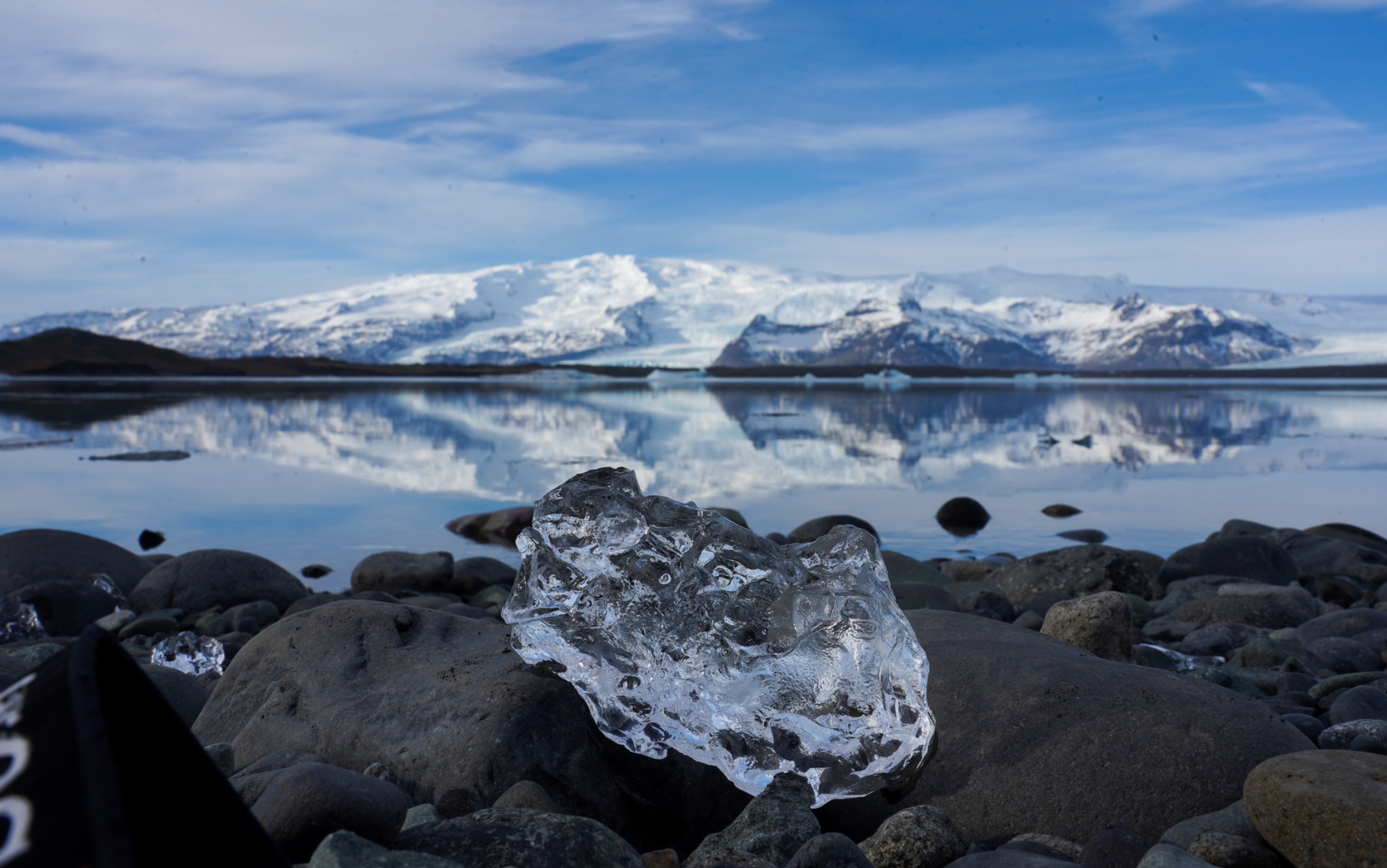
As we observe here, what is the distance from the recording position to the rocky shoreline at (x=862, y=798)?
256 cm

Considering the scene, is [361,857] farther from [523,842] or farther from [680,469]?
[680,469]

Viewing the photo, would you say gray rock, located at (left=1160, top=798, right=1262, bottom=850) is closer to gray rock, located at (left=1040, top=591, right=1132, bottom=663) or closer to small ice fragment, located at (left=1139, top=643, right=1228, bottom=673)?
gray rock, located at (left=1040, top=591, right=1132, bottom=663)

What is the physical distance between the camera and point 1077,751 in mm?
3439

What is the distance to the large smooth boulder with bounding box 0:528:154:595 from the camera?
7.35m

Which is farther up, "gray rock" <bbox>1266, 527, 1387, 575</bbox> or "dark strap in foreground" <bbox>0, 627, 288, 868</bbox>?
"dark strap in foreground" <bbox>0, 627, 288, 868</bbox>

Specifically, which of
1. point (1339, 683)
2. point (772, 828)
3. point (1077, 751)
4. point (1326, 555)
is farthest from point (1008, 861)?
point (1326, 555)

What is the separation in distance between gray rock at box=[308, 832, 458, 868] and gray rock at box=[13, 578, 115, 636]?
5381 mm

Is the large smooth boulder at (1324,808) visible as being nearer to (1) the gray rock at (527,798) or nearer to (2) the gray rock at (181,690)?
(1) the gray rock at (527,798)

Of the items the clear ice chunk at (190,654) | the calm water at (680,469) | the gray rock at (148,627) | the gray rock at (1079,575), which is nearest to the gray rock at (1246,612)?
the gray rock at (1079,575)

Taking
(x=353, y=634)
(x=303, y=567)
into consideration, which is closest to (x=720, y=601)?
(x=353, y=634)

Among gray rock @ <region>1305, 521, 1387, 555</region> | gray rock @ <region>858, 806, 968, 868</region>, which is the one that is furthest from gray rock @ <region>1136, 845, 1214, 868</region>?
gray rock @ <region>1305, 521, 1387, 555</region>

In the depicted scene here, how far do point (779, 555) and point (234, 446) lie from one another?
2038 centimetres

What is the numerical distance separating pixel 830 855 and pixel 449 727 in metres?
1.48

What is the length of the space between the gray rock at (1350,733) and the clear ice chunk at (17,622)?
7.01m
